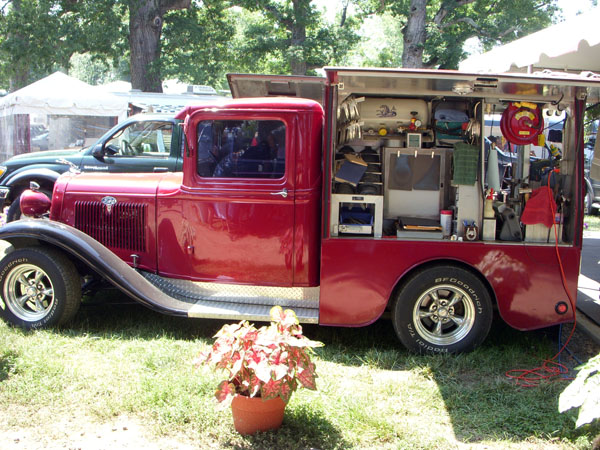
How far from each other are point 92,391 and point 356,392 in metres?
1.83

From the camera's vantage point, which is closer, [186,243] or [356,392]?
Result: [356,392]

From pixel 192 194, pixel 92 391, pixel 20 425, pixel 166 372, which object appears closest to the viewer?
pixel 20 425

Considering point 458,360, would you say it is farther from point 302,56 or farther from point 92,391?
point 302,56

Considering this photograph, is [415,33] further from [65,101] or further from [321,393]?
[321,393]

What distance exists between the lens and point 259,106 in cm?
477

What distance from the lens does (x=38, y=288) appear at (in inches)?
196

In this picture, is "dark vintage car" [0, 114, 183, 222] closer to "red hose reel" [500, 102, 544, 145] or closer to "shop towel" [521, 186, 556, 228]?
"red hose reel" [500, 102, 544, 145]

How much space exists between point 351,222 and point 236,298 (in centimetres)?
119

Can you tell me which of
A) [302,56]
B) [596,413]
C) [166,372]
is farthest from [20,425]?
[302,56]

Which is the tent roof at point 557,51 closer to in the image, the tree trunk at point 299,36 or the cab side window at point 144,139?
the cab side window at point 144,139

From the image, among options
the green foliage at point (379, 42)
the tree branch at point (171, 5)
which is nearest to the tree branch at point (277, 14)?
the tree branch at point (171, 5)

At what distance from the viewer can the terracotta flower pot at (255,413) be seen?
328cm

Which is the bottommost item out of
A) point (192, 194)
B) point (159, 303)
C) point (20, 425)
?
point (20, 425)

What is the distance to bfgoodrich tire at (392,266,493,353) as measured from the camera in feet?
15.0
